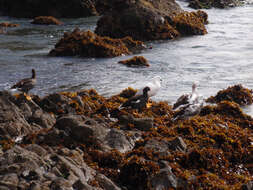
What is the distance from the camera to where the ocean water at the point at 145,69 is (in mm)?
11945

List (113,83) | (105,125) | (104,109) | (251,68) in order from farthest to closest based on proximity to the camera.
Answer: (251,68)
(113,83)
(104,109)
(105,125)

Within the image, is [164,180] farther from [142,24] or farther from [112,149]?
[142,24]

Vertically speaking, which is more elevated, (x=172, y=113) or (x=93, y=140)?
(x=93, y=140)

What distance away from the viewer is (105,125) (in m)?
7.10

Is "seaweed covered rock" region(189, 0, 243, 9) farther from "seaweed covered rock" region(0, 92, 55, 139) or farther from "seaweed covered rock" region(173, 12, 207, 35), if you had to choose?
"seaweed covered rock" region(0, 92, 55, 139)

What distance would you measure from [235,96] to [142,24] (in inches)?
426

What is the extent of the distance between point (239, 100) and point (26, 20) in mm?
20437

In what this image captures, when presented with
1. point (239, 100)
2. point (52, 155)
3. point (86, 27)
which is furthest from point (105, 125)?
point (86, 27)

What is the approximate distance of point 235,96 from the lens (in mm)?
10672

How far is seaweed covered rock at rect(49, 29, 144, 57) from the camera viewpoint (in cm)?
1652

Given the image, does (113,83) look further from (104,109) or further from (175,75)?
(104,109)

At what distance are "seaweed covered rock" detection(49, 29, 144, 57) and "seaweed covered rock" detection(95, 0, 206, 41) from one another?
2.63 metres

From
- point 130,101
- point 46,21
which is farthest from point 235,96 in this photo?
point 46,21

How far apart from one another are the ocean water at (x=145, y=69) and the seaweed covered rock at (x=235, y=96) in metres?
0.73
